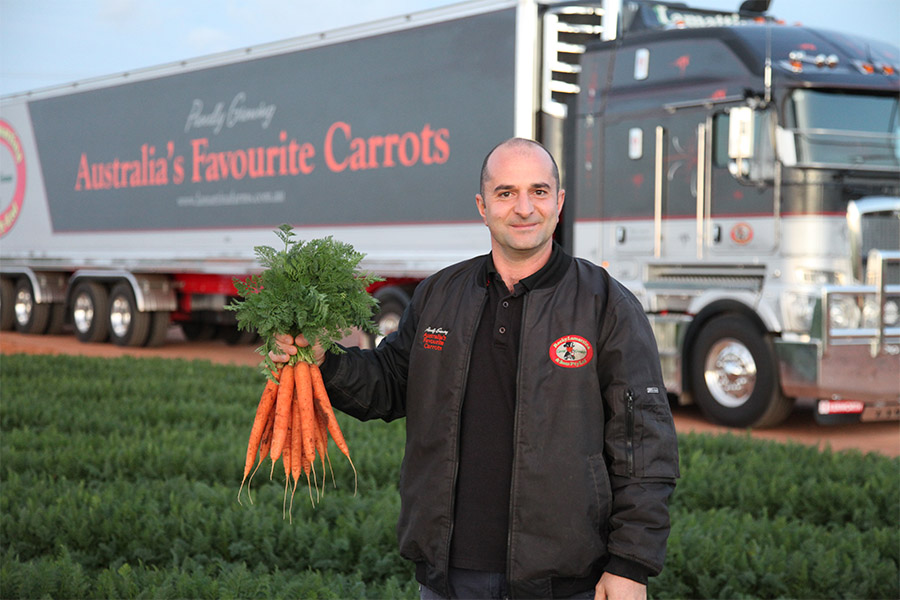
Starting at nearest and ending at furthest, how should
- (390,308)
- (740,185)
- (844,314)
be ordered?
1. (844,314)
2. (740,185)
3. (390,308)

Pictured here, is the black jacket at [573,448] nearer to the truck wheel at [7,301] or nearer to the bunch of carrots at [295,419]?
the bunch of carrots at [295,419]

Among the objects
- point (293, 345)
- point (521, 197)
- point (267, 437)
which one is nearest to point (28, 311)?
point (267, 437)

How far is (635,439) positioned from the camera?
287cm

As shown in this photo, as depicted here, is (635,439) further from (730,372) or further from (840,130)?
(840,130)

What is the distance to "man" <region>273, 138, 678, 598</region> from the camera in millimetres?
2857

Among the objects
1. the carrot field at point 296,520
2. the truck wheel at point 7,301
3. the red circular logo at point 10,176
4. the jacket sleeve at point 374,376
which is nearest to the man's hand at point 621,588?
the jacket sleeve at point 374,376

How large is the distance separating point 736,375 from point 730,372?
0.07 metres

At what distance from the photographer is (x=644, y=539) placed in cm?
278

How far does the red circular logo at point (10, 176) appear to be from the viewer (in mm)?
21391

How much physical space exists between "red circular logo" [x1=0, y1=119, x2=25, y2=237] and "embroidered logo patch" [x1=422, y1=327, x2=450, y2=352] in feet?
66.3

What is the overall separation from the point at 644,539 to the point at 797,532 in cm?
362

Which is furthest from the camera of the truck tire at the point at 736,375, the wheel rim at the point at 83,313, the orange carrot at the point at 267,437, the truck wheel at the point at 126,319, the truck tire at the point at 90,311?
the wheel rim at the point at 83,313

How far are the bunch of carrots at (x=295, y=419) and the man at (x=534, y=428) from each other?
1.46ft

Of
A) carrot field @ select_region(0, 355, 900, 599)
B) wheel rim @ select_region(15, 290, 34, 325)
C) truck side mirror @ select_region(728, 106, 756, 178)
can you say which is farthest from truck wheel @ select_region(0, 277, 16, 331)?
truck side mirror @ select_region(728, 106, 756, 178)
